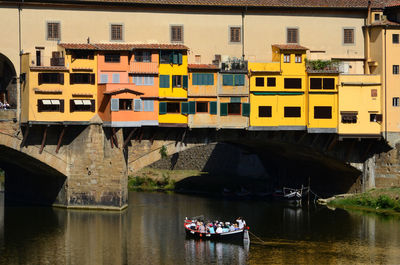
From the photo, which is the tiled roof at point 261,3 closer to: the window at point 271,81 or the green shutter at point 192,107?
the window at point 271,81

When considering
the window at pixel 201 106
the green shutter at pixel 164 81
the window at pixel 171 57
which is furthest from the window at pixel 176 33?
the window at pixel 201 106

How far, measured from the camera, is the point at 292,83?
266 ft

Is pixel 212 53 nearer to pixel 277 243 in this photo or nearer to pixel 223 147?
pixel 277 243

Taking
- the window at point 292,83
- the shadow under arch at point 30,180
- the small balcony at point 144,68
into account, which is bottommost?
the shadow under arch at point 30,180

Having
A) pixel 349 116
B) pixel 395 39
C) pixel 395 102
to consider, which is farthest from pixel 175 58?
pixel 395 102

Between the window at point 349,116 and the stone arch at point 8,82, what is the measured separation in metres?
28.7

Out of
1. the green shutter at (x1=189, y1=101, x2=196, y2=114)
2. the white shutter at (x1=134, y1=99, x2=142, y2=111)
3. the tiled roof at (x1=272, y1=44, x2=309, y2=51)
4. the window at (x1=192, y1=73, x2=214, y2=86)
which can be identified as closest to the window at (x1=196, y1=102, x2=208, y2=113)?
the green shutter at (x1=189, y1=101, x2=196, y2=114)

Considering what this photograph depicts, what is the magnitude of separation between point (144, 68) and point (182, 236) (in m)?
16.5

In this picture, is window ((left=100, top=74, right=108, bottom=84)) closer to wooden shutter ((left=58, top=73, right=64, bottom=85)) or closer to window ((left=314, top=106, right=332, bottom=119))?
wooden shutter ((left=58, top=73, right=64, bottom=85))

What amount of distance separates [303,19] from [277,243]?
24.7m

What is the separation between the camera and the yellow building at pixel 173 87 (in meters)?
78.7

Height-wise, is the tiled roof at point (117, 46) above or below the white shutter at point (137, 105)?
above

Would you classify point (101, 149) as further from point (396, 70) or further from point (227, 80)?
point (396, 70)

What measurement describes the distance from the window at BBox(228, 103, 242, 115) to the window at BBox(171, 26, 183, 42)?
23.9 ft
